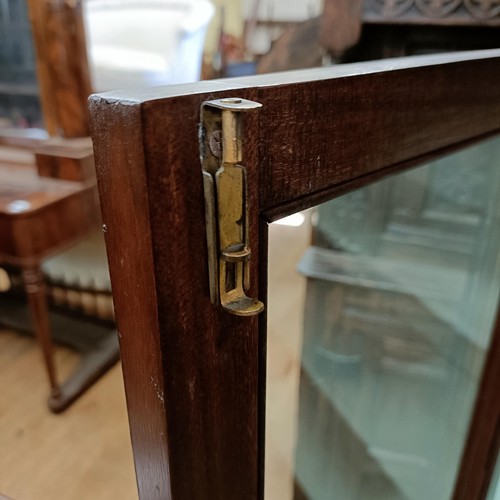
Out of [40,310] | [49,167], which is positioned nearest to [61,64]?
[49,167]

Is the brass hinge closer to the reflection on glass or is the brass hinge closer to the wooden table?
the reflection on glass

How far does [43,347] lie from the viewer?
1396 millimetres

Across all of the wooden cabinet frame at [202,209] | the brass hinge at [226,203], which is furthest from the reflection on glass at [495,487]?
the brass hinge at [226,203]

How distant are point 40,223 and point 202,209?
42.3 inches

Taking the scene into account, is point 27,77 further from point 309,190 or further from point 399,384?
point 309,190

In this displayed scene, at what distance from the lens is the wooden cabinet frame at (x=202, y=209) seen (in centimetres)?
27

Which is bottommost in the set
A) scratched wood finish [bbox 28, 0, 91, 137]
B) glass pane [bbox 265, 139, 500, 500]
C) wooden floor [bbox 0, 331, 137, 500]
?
wooden floor [bbox 0, 331, 137, 500]

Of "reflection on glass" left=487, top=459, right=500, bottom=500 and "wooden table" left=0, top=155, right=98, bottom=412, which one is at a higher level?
"wooden table" left=0, top=155, right=98, bottom=412

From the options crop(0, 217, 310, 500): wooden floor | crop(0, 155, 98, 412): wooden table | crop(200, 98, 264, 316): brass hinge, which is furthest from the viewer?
crop(0, 155, 98, 412): wooden table

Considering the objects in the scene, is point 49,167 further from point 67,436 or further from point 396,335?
point 396,335

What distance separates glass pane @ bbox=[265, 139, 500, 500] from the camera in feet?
2.51

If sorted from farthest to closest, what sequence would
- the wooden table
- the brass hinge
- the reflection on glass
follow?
the wooden table, the reflection on glass, the brass hinge

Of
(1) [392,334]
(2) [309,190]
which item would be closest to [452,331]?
(1) [392,334]

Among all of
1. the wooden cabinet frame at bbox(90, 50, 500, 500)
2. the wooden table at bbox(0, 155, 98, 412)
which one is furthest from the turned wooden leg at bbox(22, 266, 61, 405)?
the wooden cabinet frame at bbox(90, 50, 500, 500)
